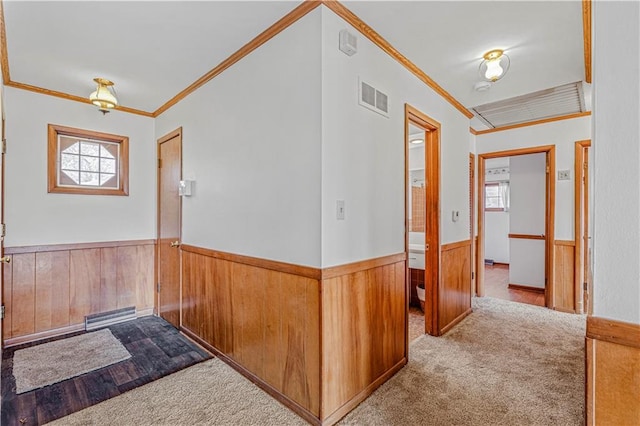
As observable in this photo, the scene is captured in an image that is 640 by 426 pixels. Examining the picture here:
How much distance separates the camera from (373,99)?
2.12m

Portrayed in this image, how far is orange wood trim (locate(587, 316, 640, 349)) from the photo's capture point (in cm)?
89

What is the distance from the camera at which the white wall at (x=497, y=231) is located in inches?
272

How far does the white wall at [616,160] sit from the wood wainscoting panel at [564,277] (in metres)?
3.62

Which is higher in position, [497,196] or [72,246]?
[497,196]

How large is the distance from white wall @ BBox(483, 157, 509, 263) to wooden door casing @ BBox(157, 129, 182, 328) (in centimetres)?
637

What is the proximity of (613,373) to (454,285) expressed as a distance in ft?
8.12

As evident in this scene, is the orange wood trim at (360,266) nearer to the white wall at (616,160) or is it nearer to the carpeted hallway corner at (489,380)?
the carpeted hallway corner at (489,380)

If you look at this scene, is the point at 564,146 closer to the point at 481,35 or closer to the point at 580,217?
the point at 580,217

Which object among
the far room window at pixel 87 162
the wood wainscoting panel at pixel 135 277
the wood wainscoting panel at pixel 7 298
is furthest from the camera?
the wood wainscoting panel at pixel 135 277

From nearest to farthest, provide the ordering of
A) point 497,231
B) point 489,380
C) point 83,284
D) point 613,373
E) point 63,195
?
point 613,373
point 489,380
point 63,195
point 83,284
point 497,231

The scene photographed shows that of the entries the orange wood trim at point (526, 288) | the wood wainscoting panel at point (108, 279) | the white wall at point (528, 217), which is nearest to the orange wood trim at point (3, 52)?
the wood wainscoting panel at point (108, 279)

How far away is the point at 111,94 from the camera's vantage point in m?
2.95

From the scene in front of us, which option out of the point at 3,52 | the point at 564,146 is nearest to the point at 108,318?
the point at 3,52

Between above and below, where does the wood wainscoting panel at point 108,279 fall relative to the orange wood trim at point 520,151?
below
